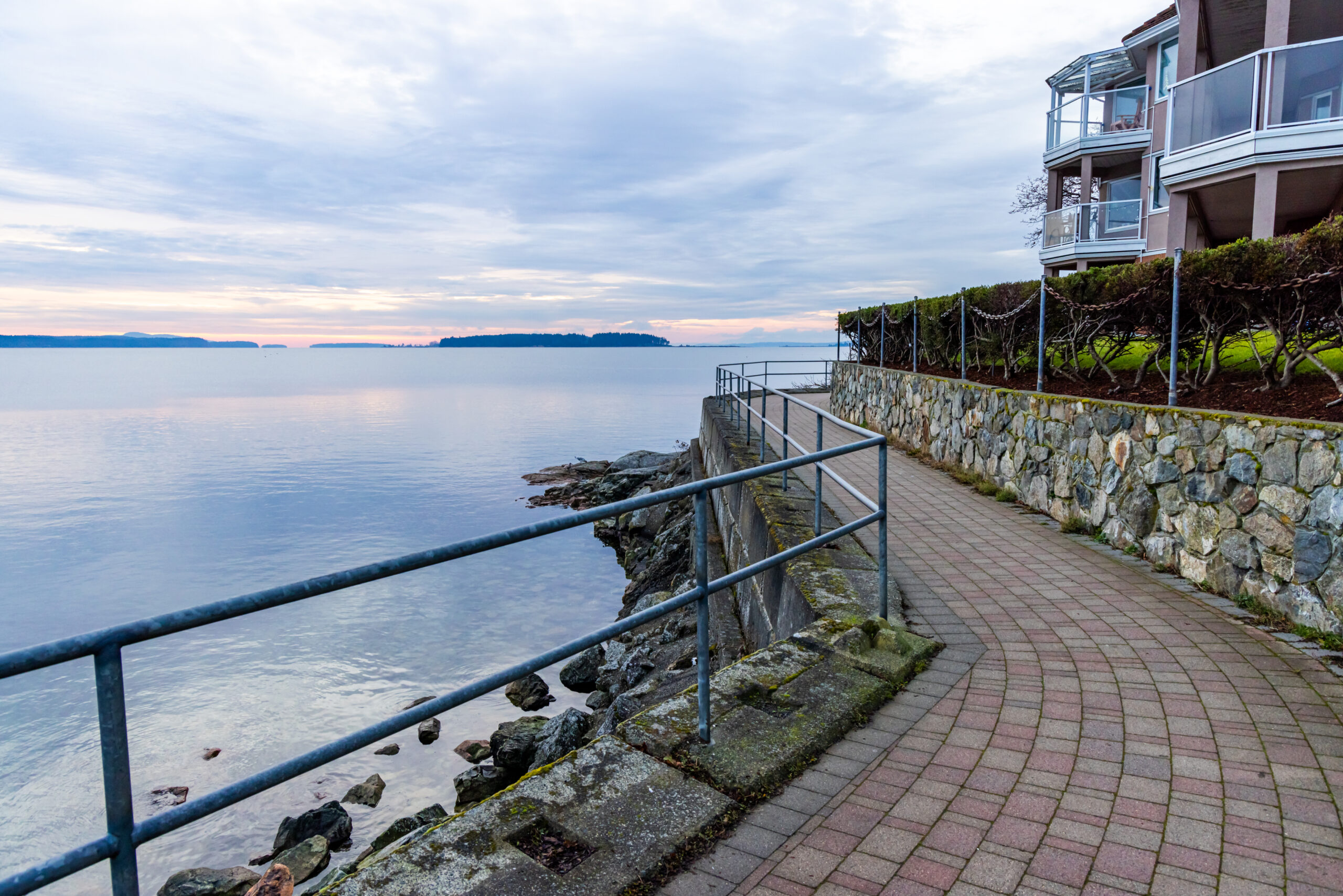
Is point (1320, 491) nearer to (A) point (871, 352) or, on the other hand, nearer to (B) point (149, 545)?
(A) point (871, 352)

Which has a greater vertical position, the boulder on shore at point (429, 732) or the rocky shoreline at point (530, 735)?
the rocky shoreline at point (530, 735)

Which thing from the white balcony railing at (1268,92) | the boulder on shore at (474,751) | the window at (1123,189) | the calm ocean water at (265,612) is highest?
the window at (1123,189)

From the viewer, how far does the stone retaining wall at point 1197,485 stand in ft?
15.9

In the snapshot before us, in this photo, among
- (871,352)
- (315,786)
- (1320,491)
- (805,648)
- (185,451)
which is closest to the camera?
(805,648)

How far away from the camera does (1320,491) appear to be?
483cm

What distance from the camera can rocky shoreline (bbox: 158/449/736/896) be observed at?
22.6 feet

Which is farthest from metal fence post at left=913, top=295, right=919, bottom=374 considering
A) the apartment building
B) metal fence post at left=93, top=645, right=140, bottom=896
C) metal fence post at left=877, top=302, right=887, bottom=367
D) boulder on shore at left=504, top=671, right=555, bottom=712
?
metal fence post at left=93, top=645, right=140, bottom=896

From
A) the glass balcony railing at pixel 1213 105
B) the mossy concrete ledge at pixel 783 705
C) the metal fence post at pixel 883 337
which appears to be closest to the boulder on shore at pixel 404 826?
the mossy concrete ledge at pixel 783 705

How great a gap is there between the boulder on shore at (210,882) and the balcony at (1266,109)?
53.5 ft

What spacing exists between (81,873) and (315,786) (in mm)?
2400

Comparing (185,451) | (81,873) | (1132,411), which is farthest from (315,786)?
(185,451)

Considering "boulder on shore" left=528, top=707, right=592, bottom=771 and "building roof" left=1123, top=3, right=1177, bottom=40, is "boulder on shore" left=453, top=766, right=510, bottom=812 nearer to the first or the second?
"boulder on shore" left=528, top=707, right=592, bottom=771

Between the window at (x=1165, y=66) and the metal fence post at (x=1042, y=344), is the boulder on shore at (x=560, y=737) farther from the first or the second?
the window at (x=1165, y=66)

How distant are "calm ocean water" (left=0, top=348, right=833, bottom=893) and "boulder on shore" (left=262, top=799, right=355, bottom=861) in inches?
10.2
